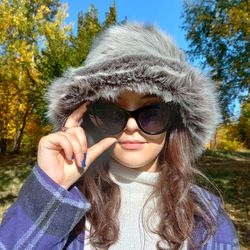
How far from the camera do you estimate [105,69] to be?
1486 millimetres

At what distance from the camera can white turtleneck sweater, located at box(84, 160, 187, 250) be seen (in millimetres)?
1518

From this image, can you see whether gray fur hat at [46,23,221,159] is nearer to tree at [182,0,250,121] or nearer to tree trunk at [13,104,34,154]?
tree at [182,0,250,121]

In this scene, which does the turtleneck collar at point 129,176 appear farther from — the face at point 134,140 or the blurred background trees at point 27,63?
the blurred background trees at point 27,63

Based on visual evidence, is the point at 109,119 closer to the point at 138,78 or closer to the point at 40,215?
the point at 138,78

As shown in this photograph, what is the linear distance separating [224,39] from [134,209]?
583cm

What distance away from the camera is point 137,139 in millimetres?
1539

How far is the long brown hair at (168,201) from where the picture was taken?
1.49 m

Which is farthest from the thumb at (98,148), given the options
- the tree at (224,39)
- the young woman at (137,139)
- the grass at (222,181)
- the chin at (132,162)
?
the tree at (224,39)

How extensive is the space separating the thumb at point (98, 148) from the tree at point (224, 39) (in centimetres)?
436

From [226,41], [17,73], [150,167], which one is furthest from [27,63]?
[150,167]

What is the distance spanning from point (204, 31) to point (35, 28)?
784cm

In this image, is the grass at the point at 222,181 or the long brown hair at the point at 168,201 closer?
the long brown hair at the point at 168,201

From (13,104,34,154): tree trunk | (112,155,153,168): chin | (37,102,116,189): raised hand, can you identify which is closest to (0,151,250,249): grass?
(13,104,34,154): tree trunk

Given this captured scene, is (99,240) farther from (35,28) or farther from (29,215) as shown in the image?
(35,28)
